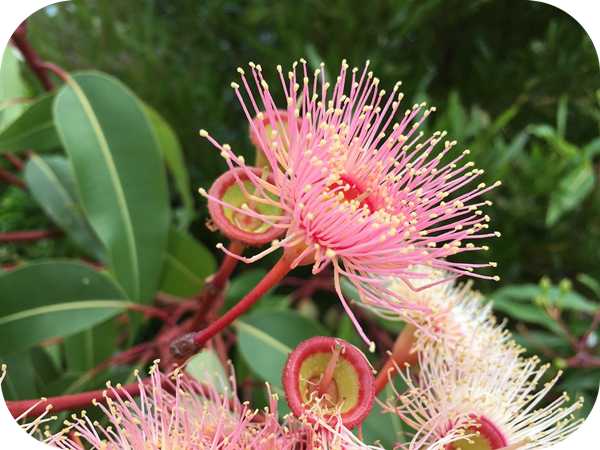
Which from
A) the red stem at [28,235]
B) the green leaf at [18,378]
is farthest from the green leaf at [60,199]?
the green leaf at [18,378]

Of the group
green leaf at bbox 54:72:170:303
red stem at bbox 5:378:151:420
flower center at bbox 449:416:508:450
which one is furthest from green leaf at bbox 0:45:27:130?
flower center at bbox 449:416:508:450

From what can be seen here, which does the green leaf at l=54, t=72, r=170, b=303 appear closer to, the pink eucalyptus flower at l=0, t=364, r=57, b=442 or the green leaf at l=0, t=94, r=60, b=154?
the green leaf at l=0, t=94, r=60, b=154

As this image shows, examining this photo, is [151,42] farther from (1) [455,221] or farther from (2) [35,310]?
(1) [455,221]

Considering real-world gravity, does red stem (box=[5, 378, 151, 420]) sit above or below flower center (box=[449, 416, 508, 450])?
below

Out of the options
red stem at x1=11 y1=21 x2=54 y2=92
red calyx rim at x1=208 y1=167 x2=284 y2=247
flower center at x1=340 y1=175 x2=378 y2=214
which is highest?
red stem at x1=11 y1=21 x2=54 y2=92

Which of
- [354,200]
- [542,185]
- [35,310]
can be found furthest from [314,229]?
[542,185]

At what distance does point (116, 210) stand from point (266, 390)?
1.13 feet

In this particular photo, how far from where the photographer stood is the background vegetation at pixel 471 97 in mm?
791

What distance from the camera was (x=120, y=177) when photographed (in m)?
0.67

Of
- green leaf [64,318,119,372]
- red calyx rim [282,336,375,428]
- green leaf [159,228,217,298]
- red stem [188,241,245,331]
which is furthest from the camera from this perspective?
green leaf [159,228,217,298]

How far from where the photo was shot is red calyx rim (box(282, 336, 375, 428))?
367mm

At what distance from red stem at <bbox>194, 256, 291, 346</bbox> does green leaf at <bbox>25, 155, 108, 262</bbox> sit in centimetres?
51

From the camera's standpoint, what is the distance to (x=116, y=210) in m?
0.66

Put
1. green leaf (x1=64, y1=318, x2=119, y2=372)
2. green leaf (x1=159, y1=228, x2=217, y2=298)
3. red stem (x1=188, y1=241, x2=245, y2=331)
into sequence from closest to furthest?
red stem (x1=188, y1=241, x2=245, y2=331), green leaf (x1=64, y1=318, x2=119, y2=372), green leaf (x1=159, y1=228, x2=217, y2=298)
